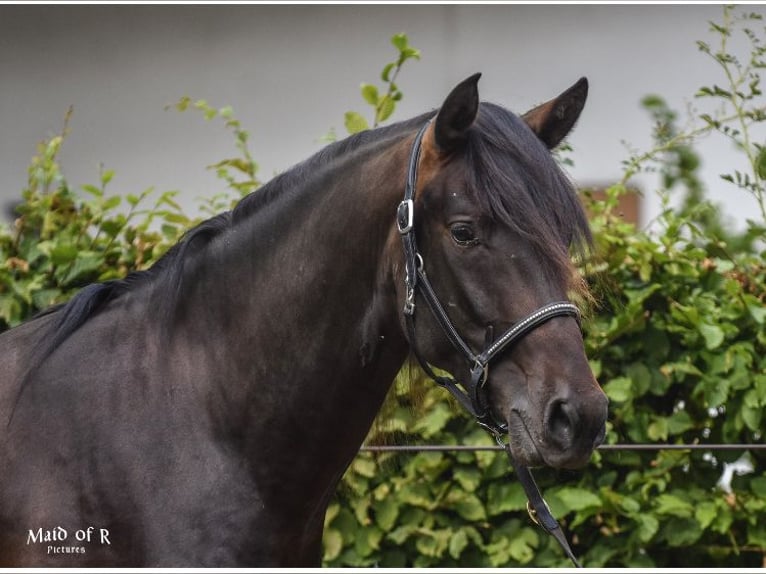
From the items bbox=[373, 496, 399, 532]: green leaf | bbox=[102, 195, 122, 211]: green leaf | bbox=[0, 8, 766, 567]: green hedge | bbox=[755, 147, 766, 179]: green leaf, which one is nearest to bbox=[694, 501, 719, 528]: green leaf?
bbox=[0, 8, 766, 567]: green hedge

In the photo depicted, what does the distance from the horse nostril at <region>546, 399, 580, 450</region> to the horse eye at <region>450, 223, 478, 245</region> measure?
40 cm

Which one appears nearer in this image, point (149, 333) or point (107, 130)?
point (149, 333)

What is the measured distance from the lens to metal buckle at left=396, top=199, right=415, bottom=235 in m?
2.30

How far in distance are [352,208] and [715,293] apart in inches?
78.7

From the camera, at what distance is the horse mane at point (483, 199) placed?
7.38 feet

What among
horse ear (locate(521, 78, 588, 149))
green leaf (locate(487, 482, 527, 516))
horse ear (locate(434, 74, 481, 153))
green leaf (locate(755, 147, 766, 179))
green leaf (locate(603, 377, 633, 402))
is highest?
horse ear (locate(434, 74, 481, 153))

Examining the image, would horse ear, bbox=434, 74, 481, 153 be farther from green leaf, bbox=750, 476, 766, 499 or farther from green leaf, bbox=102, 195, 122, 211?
green leaf, bbox=750, 476, 766, 499

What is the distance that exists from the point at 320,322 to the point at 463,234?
1.44 feet

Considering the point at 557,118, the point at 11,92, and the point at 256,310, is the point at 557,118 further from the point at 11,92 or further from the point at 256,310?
the point at 11,92

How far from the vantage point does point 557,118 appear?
255 cm

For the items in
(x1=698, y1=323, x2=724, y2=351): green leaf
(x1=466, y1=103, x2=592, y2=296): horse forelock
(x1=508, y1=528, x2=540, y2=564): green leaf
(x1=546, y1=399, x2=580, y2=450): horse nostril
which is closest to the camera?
(x1=546, y1=399, x2=580, y2=450): horse nostril

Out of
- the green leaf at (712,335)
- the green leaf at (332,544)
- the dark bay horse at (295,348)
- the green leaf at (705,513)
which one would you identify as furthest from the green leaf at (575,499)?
the dark bay horse at (295,348)

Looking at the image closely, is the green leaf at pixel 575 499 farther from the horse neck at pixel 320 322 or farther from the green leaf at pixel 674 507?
the horse neck at pixel 320 322

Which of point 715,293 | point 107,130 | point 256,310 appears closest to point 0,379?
point 256,310
